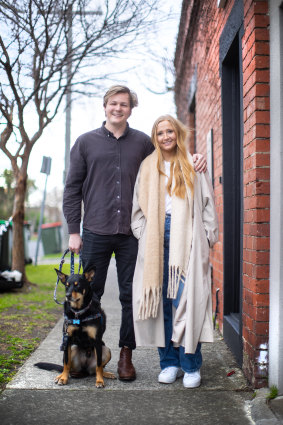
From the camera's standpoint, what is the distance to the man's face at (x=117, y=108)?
379 centimetres

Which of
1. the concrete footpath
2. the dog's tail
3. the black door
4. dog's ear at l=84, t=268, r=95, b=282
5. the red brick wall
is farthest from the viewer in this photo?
the black door

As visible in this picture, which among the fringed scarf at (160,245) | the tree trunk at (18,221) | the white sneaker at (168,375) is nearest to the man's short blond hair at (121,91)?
the fringed scarf at (160,245)

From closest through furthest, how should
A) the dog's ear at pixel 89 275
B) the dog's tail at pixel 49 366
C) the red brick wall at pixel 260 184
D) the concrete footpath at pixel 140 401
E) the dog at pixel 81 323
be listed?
the concrete footpath at pixel 140 401 → the red brick wall at pixel 260 184 → the dog at pixel 81 323 → the dog's ear at pixel 89 275 → the dog's tail at pixel 49 366

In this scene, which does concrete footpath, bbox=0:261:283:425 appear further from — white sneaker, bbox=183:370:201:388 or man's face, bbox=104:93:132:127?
man's face, bbox=104:93:132:127

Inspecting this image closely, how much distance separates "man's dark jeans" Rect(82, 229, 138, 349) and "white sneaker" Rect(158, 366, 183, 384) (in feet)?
1.18

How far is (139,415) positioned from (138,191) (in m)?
1.60

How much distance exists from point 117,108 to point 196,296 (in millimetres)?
1587

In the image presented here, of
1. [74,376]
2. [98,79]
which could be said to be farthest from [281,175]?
[98,79]

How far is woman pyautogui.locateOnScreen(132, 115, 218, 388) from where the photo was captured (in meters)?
A: 3.43

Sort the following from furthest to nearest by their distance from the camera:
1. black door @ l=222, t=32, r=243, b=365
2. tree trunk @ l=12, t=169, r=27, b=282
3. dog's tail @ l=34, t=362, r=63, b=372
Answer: tree trunk @ l=12, t=169, r=27, b=282 < black door @ l=222, t=32, r=243, b=365 < dog's tail @ l=34, t=362, r=63, b=372

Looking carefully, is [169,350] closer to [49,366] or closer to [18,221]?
[49,366]

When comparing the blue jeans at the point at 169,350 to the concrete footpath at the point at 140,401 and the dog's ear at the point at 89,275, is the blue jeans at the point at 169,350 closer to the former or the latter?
the concrete footpath at the point at 140,401

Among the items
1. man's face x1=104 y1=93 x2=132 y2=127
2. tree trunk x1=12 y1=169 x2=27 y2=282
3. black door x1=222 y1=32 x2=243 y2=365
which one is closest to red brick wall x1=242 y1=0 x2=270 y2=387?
man's face x1=104 y1=93 x2=132 y2=127

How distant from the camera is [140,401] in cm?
323
